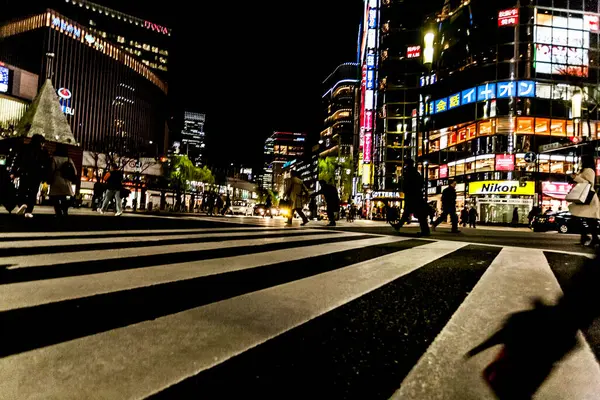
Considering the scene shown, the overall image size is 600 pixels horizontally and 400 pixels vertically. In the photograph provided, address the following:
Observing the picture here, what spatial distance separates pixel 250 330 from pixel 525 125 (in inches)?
1523

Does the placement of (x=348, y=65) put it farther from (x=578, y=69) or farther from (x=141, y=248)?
(x=141, y=248)

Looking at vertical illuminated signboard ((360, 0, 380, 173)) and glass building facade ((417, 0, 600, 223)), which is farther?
vertical illuminated signboard ((360, 0, 380, 173))

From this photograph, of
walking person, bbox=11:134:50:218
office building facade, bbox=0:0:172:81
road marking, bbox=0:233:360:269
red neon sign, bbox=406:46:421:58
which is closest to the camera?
road marking, bbox=0:233:360:269

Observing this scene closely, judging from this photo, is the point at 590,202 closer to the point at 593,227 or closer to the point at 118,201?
the point at 593,227

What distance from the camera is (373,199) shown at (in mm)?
56594

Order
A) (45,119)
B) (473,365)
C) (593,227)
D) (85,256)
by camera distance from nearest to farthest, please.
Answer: (473,365) → (85,256) → (593,227) → (45,119)

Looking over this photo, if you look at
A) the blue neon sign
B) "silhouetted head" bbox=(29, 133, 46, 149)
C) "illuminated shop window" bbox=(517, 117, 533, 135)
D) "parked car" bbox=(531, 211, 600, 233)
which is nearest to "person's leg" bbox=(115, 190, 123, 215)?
"silhouetted head" bbox=(29, 133, 46, 149)

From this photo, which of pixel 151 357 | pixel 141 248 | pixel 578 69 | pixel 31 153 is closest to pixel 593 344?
pixel 151 357

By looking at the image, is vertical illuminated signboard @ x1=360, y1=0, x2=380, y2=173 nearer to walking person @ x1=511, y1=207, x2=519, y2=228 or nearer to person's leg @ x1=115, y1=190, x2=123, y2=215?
walking person @ x1=511, y1=207, x2=519, y2=228

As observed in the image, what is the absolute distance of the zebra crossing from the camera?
42.1 inches

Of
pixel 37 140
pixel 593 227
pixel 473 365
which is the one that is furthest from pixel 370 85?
pixel 473 365

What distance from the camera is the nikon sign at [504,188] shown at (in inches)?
1276

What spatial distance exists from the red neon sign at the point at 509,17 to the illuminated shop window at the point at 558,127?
9715mm

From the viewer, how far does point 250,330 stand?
1.54 meters
